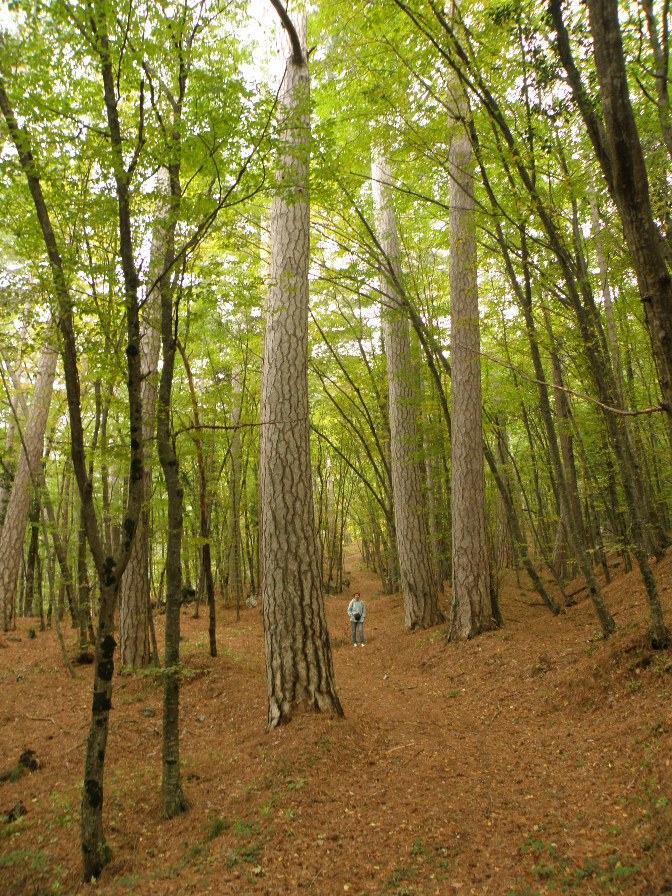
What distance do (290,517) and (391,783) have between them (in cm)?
251

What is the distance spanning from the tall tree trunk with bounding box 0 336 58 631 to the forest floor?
4226 mm

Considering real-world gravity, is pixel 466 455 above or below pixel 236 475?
below

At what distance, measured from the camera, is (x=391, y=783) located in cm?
407

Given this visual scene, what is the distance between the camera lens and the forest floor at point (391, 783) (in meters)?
2.99

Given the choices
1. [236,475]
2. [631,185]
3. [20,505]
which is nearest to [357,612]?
[236,475]

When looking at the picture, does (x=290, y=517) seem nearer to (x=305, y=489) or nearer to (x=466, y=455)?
(x=305, y=489)

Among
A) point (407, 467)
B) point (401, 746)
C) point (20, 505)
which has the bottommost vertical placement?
point (401, 746)

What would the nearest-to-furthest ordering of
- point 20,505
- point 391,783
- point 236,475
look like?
point 391,783 → point 20,505 → point 236,475

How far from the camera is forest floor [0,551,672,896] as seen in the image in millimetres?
2988

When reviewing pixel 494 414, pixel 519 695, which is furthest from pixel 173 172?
pixel 494 414

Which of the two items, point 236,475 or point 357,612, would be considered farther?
point 236,475

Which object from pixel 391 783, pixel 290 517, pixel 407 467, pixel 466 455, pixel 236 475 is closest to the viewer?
pixel 391 783

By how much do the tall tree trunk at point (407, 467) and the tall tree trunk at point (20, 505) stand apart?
24.5ft

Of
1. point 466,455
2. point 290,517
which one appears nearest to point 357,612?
point 466,455
